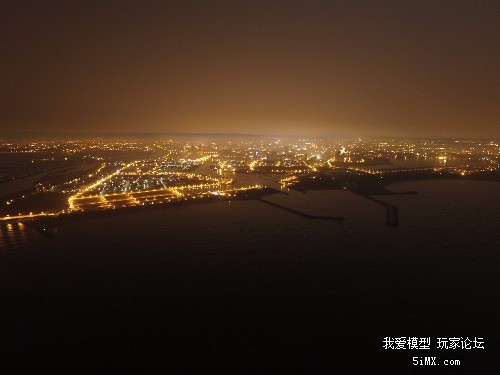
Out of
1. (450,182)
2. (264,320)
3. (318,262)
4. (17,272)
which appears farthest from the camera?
(450,182)

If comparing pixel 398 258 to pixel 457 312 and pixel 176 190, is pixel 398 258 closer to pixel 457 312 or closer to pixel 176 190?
pixel 457 312

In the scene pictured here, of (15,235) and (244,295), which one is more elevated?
(15,235)

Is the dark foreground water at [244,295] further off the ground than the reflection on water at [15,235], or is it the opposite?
the reflection on water at [15,235]

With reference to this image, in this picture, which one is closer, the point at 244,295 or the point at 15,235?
the point at 244,295

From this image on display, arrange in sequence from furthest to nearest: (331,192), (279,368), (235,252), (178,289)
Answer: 1. (331,192)
2. (235,252)
3. (178,289)
4. (279,368)

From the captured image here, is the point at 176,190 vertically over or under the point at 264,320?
over

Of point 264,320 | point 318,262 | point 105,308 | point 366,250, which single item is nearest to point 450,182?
point 366,250
